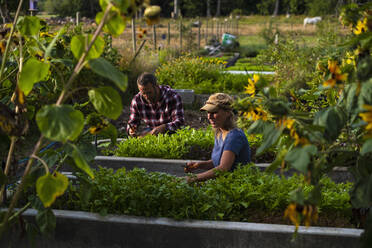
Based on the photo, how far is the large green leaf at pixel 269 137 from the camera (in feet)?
5.70

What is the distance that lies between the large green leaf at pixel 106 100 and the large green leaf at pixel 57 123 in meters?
0.12

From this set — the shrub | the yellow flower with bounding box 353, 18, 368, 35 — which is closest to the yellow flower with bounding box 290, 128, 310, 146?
the yellow flower with bounding box 353, 18, 368, 35

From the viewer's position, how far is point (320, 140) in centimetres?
166

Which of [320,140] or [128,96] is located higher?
[320,140]

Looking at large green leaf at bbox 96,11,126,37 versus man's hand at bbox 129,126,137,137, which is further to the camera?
man's hand at bbox 129,126,137,137

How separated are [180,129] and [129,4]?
3941mm

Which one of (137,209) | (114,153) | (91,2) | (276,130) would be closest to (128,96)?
(114,153)

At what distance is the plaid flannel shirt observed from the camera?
211 inches

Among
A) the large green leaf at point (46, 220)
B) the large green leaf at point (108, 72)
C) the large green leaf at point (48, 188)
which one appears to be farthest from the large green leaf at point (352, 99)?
the large green leaf at point (46, 220)

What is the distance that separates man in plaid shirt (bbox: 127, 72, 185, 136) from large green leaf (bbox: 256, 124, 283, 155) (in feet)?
11.1

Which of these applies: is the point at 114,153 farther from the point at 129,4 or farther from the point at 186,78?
the point at 186,78

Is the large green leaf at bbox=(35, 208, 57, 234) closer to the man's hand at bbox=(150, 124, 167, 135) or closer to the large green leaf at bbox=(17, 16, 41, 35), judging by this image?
the large green leaf at bbox=(17, 16, 41, 35)

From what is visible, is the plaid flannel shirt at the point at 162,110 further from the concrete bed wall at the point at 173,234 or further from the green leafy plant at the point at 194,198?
the concrete bed wall at the point at 173,234

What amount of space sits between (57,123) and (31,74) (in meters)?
0.31
